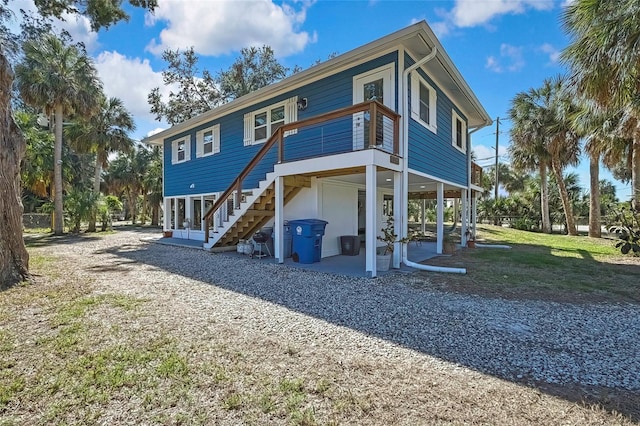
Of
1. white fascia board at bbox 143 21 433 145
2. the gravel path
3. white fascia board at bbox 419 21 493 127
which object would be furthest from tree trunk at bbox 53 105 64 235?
white fascia board at bbox 419 21 493 127

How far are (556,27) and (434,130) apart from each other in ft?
13.3

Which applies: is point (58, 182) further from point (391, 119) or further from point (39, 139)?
point (391, 119)

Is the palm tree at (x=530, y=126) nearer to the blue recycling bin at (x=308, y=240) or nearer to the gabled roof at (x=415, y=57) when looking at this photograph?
the gabled roof at (x=415, y=57)

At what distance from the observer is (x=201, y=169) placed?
1454cm

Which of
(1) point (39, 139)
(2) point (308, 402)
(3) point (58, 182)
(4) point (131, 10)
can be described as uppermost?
(4) point (131, 10)

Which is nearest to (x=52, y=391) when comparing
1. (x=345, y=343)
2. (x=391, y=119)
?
(x=345, y=343)

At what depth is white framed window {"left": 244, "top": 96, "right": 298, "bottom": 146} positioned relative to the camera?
34.9 ft

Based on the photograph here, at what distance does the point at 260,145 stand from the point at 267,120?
2.91ft

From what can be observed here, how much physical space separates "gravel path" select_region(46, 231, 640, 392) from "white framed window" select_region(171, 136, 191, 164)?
9288 millimetres

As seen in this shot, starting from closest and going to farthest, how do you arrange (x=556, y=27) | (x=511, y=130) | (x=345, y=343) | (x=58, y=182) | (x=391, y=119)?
(x=345, y=343) → (x=391, y=119) → (x=556, y=27) → (x=58, y=182) → (x=511, y=130)

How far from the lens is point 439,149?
1082cm

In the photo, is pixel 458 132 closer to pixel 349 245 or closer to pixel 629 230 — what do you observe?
pixel 629 230

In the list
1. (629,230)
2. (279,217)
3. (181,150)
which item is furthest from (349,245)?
(181,150)

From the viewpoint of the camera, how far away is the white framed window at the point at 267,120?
10.6 metres
